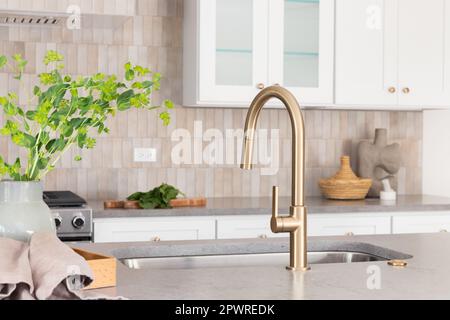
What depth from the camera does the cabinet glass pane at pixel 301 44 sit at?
403 cm

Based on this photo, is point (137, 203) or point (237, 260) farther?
point (137, 203)

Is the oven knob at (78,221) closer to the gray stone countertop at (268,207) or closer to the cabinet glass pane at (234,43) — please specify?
the gray stone countertop at (268,207)

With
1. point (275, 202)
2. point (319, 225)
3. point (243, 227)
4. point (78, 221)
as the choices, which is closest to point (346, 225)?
point (319, 225)

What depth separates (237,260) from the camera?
2.30 meters

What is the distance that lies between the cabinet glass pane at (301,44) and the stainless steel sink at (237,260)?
183cm

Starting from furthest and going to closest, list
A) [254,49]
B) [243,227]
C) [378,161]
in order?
1. [378,161]
2. [254,49]
3. [243,227]

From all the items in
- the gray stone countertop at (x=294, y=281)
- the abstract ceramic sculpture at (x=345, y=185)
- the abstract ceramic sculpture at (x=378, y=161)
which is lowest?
the gray stone countertop at (x=294, y=281)

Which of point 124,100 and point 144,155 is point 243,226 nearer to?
point 144,155

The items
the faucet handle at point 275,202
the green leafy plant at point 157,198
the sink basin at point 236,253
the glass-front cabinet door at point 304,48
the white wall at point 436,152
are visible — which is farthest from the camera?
the white wall at point 436,152

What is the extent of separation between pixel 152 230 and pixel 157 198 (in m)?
0.18

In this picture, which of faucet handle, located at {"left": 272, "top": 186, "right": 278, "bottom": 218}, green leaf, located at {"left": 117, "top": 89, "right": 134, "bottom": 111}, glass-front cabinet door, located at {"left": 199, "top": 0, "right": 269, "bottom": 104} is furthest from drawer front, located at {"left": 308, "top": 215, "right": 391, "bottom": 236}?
green leaf, located at {"left": 117, "top": 89, "right": 134, "bottom": 111}

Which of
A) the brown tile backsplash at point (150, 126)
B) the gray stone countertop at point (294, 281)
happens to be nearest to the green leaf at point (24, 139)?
the gray stone countertop at point (294, 281)

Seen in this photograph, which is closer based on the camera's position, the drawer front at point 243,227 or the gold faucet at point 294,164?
the gold faucet at point 294,164
